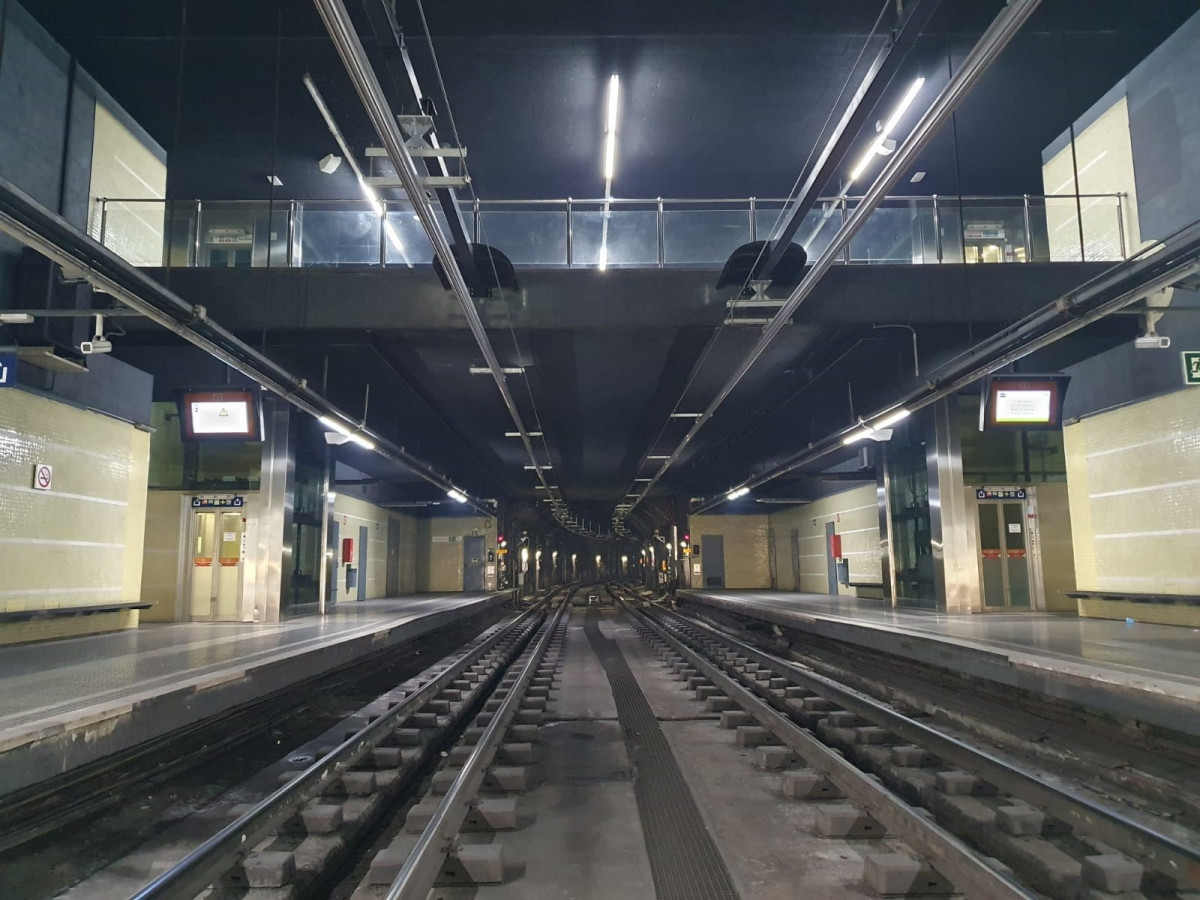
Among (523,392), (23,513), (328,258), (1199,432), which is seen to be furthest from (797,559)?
(23,513)

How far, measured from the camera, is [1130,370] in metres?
11.0

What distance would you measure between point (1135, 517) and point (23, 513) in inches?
563

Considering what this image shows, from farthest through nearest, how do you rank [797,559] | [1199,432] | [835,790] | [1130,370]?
1. [797,559]
2. [1130,370]
3. [1199,432]
4. [835,790]

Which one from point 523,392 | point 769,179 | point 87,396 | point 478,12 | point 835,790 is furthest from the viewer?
point 523,392

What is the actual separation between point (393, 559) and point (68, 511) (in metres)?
18.4

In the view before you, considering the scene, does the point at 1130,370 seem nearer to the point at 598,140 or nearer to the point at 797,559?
the point at 598,140

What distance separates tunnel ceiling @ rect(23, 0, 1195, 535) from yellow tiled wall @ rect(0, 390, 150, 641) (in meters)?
1.51

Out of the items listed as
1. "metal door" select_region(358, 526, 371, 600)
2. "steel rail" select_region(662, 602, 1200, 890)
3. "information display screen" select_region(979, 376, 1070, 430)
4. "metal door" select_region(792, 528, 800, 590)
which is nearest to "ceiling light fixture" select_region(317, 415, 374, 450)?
"steel rail" select_region(662, 602, 1200, 890)

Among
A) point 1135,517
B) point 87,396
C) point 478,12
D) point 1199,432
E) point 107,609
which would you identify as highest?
point 478,12

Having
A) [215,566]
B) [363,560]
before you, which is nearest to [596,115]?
[215,566]

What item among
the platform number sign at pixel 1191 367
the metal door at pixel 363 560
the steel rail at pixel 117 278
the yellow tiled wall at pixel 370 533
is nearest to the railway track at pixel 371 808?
the steel rail at pixel 117 278

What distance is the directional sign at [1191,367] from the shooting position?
28.8 feet

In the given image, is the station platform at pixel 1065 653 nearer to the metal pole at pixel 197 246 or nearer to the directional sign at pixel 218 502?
the metal pole at pixel 197 246

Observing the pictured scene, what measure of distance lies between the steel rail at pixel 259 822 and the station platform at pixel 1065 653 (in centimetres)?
593
